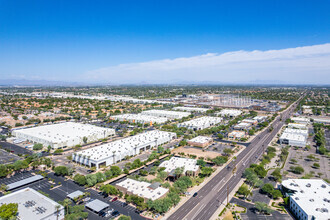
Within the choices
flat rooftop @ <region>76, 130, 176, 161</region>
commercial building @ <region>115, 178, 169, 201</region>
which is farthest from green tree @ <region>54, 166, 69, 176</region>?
commercial building @ <region>115, 178, 169, 201</region>

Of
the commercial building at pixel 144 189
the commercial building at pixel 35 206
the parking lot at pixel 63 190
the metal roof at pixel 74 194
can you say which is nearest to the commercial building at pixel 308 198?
the commercial building at pixel 144 189

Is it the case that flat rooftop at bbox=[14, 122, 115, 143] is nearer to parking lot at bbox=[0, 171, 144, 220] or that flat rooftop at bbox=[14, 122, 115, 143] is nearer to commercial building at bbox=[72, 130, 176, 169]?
commercial building at bbox=[72, 130, 176, 169]

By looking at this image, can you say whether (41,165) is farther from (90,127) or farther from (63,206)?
(90,127)

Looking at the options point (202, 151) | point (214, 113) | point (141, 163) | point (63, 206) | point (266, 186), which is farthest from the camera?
point (214, 113)

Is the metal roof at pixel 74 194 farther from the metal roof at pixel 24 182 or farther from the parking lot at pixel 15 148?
the parking lot at pixel 15 148

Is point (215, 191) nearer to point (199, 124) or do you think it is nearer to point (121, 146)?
point (121, 146)

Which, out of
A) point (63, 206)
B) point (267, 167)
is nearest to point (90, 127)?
point (63, 206)
